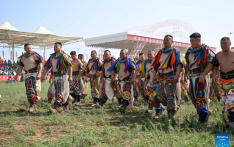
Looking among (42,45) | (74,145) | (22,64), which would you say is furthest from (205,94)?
(42,45)

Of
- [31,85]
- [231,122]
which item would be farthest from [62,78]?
[231,122]

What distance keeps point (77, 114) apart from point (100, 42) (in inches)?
1153

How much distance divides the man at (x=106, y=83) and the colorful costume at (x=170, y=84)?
8.07 ft

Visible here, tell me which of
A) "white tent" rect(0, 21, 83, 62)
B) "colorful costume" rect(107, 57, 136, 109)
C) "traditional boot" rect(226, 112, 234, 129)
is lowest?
"traditional boot" rect(226, 112, 234, 129)

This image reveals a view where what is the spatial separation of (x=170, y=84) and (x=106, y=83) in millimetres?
2895

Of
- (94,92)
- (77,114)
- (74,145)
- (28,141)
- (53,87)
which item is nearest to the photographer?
(74,145)

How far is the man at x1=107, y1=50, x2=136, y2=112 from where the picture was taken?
716cm

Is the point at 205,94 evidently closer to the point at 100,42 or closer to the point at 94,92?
the point at 94,92

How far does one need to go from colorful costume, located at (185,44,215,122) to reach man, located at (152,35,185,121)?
346mm

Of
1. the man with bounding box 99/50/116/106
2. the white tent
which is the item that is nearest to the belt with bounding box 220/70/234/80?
the man with bounding box 99/50/116/106

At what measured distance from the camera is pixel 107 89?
779 centimetres

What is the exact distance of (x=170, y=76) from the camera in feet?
17.9

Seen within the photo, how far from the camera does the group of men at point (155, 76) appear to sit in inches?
197

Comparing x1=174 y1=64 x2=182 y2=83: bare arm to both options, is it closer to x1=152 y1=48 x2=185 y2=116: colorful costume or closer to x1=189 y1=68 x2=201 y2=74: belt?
x1=152 y1=48 x2=185 y2=116: colorful costume
